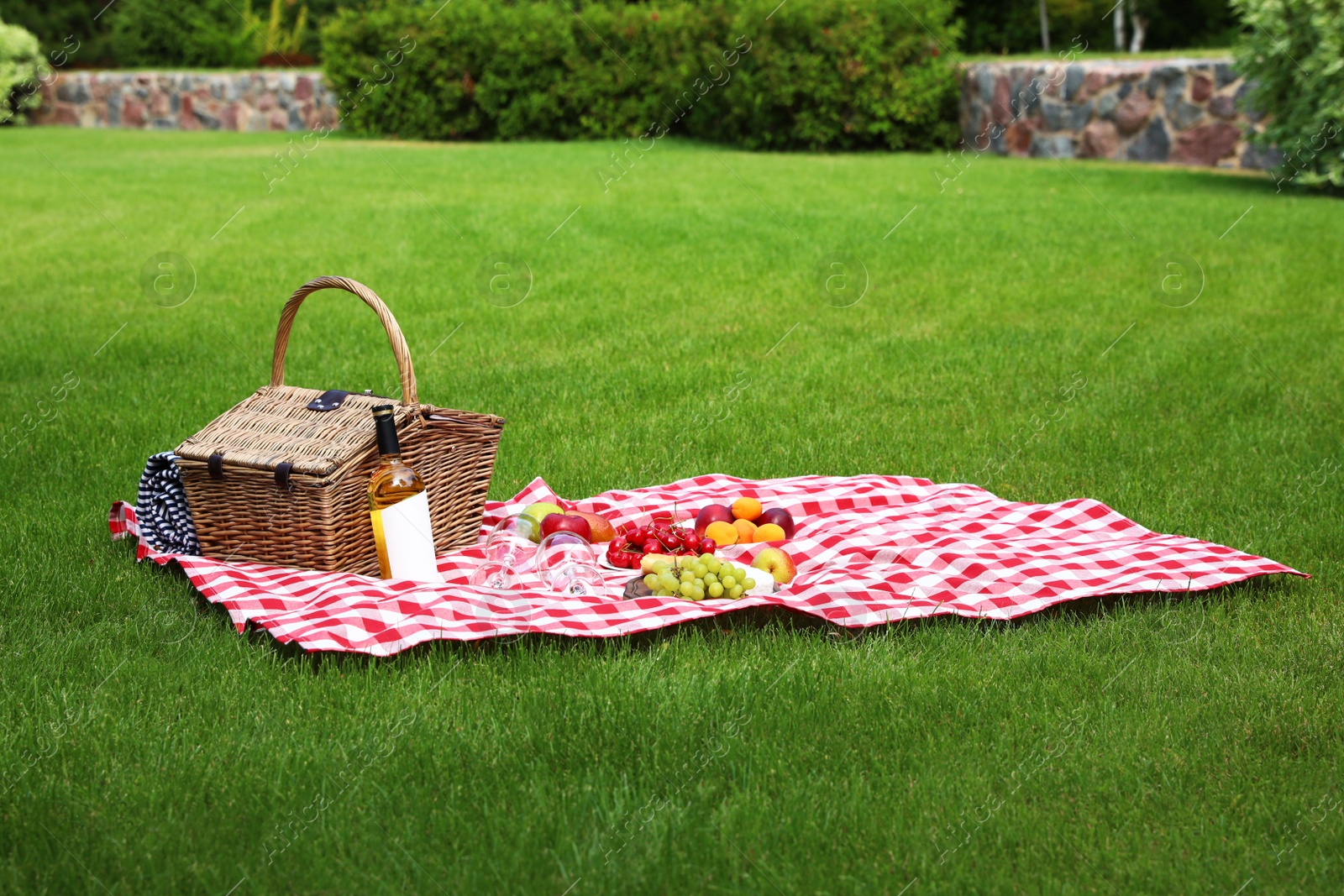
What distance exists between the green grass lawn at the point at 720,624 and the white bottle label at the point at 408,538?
468mm

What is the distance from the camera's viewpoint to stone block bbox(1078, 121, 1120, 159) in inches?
579

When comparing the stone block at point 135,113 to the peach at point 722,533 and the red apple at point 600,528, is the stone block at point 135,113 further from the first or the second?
the peach at point 722,533

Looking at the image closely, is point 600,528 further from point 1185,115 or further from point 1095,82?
point 1095,82

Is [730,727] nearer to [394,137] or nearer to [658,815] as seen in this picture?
[658,815]

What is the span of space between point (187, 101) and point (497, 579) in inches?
866

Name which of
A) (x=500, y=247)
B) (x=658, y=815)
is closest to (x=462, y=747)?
(x=658, y=815)

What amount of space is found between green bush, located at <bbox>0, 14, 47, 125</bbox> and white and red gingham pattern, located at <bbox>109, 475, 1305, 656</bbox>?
2112cm

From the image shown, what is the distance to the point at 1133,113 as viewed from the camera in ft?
47.5

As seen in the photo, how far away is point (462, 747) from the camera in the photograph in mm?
2697

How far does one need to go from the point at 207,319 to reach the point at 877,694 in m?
5.72

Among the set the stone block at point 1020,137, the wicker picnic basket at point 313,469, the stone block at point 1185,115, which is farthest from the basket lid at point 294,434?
the stone block at point 1020,137

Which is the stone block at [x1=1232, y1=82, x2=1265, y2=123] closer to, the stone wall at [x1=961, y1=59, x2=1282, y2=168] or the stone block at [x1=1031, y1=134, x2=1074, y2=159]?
the stone wall at [x1=961, y1=59, x2=1282, y2=168]

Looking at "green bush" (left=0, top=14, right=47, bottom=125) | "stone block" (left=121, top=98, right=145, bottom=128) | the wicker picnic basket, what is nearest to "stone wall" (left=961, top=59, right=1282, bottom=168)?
the wicker picnic basket

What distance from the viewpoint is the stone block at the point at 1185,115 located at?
14.0 meters
